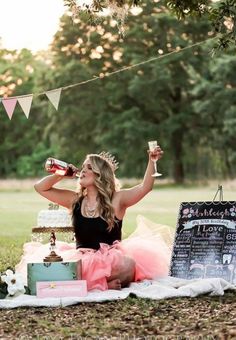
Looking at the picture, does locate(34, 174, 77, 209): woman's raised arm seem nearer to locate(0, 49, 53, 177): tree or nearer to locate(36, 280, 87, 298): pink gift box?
locate(36, 280, 87, 298): pink gift box

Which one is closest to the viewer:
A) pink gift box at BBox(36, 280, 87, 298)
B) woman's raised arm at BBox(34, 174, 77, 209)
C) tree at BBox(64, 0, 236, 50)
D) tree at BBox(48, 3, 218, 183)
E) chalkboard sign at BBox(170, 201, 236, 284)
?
tree at BBox(64, 0, 236, 50)

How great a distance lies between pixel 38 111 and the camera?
129 ft

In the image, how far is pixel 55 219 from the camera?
725 cm

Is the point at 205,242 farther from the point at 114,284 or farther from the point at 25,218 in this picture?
the point at 25,218

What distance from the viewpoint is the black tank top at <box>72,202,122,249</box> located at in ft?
19.5

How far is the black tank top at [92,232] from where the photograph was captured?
19.5ft

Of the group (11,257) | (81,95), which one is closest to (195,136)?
(81,95)

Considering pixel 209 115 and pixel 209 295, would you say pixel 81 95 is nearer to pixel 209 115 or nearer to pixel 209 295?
pixel 209 115

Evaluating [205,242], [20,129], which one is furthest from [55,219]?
[20,129]

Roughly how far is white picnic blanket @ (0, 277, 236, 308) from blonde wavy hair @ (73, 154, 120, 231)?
0.55 meters

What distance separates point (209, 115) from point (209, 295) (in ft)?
89.1

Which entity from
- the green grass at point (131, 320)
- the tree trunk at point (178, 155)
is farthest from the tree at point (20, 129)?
the green grass at point (131, 320)

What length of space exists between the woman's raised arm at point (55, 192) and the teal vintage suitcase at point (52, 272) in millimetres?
740

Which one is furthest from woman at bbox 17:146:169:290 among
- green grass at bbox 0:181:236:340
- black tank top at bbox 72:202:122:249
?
green grass at bbox 0:181:236:340
